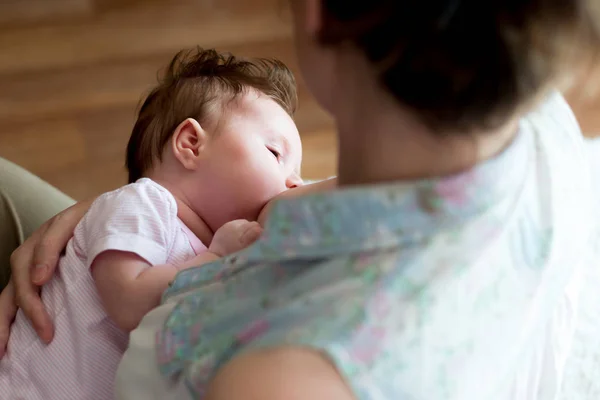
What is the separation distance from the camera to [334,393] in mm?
440

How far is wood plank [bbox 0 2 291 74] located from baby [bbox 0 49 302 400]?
3.41ft

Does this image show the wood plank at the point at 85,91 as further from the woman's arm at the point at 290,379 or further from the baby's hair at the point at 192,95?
the woman's arm at the point at 290,379

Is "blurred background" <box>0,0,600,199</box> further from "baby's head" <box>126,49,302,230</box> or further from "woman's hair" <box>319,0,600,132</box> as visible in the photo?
"woman's hair" <box>319,0,600,132</box>

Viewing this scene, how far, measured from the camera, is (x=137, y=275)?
724mm

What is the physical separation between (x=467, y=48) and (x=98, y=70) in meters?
1.68

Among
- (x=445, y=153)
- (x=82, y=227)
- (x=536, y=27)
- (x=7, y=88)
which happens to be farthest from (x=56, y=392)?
(x=7, y=88)

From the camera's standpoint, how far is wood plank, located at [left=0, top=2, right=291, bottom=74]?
76.4 inches

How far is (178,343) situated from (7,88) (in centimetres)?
154

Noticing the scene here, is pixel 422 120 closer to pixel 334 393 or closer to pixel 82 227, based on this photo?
pixel 334 393

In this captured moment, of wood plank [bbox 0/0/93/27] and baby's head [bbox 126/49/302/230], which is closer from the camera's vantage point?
baby's head [bbox 126/49/302/230]

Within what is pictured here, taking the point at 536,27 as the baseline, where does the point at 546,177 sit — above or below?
below

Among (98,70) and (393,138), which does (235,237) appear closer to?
(393,138)

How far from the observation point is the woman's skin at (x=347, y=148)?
442mm

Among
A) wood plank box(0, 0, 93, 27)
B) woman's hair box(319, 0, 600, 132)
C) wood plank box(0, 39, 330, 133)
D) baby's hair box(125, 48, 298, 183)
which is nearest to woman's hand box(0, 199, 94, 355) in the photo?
baby's hair box(125, 48, 298, 183)
